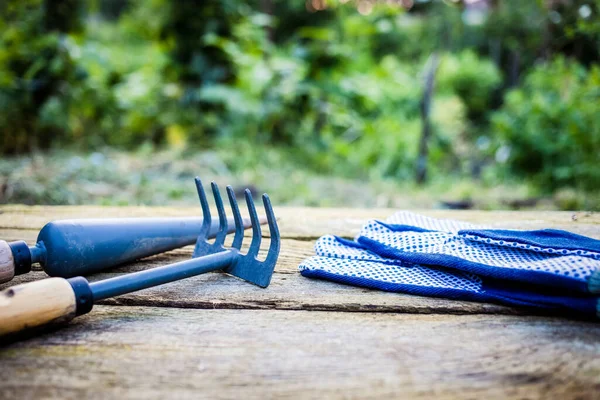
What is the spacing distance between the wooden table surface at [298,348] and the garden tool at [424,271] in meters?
0.02

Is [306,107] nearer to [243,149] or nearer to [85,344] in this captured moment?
[243,149]

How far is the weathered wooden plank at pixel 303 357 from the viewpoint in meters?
0.62

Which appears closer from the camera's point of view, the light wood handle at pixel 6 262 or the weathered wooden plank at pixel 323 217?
the light wood handle at pixel 6 262

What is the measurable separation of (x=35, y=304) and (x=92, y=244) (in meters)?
0.29

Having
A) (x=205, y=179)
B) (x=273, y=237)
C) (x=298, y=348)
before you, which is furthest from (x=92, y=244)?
(x=205, y=179)

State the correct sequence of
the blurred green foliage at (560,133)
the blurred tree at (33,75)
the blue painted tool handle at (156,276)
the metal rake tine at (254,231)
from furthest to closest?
the blurred tree at (33,75) → the blurred green foliage at (560,133) → the metal rake tine at (254,231) → the blue painted tool handle at (156,276)

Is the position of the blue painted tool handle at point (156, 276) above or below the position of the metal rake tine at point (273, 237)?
below

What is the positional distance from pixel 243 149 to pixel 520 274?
359 centimetres

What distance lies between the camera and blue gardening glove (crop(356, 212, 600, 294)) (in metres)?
0.85

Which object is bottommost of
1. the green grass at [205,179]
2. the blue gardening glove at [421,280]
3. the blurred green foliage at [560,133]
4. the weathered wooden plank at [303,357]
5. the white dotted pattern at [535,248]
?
the weathered wooden plank at [303,357]

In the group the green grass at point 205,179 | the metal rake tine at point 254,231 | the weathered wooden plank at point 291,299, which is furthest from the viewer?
the green grass at point 205,179

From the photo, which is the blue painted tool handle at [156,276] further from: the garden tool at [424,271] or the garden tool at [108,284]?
the garden tool at [424,271]

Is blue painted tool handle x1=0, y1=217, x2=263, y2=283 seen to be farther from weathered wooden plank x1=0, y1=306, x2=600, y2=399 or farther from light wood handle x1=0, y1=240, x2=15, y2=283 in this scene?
weathered wooden plank x1=0, y1=306, x2=600, y2=399

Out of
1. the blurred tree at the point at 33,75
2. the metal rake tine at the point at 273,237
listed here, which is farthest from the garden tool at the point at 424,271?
the blurred tree at the point at 33,75
